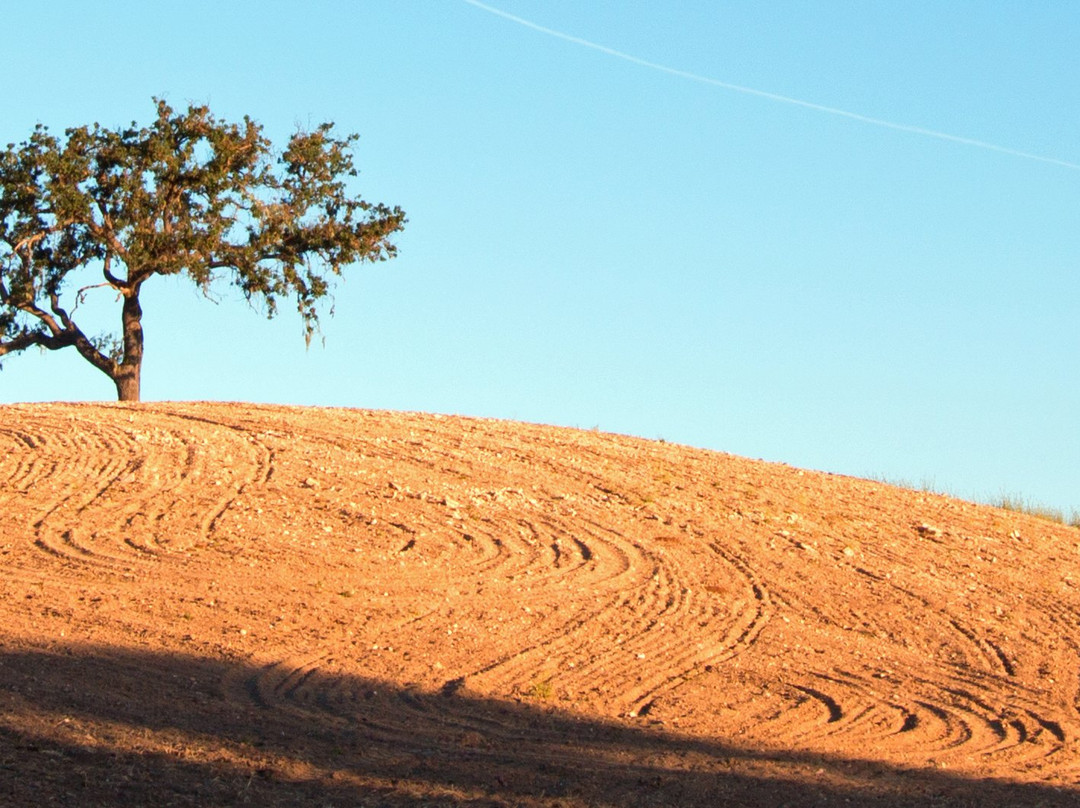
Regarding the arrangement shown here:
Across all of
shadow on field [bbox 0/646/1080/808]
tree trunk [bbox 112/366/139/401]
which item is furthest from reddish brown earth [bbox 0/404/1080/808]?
tree trunk [bbox 112/366/139/401]

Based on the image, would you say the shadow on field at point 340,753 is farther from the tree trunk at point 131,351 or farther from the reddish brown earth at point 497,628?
the tree trunk at point 131,351

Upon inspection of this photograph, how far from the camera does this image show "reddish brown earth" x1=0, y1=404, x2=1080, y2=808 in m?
7.17

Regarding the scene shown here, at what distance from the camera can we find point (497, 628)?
1076 centimetres

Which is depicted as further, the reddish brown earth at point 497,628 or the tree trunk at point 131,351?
the tree trunk at point 131,351

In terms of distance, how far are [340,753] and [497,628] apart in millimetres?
3507

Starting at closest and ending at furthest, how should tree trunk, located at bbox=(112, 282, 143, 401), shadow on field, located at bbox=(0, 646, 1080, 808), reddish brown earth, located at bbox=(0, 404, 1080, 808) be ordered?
shadow on field, located at bbox=(0, 646, 1080, 808) < reddish brown earth, located at bbox=(0, 404, 1080, 808) < tree trunk, located at bbox=(112, 282, 143, 401)

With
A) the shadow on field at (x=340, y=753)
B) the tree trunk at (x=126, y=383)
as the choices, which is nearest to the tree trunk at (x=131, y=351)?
the tree trunk at (x=126, y=383)

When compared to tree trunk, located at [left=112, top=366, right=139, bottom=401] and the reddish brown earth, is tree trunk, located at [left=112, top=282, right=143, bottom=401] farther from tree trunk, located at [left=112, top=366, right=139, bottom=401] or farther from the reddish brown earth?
the reddish brown earth

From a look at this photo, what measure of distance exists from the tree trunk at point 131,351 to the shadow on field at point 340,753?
17702 mm

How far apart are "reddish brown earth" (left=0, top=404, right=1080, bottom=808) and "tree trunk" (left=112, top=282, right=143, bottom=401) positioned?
8.22 m

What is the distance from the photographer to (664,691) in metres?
9.70

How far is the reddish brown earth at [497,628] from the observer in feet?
23.5

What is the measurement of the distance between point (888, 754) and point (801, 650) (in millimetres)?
2478

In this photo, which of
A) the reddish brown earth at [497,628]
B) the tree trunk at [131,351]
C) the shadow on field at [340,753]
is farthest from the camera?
the tree trunk at [131,351]
